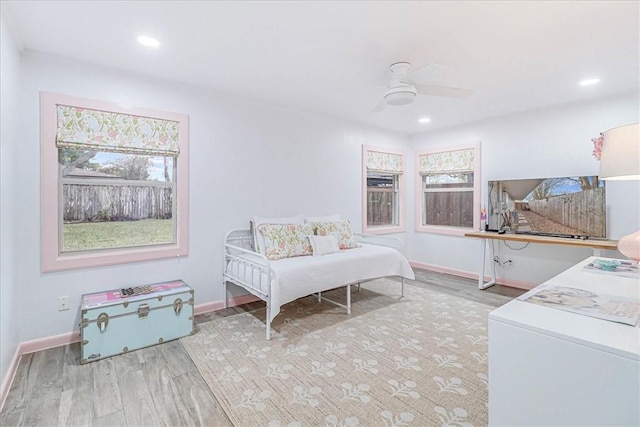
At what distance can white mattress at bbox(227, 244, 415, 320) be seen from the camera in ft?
9.17

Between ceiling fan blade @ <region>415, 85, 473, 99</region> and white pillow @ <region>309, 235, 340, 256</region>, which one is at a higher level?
ceiling fan blade @ <region>415, 85, 473, 99</region>

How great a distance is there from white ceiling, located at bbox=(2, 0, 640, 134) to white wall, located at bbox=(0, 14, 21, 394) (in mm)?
241

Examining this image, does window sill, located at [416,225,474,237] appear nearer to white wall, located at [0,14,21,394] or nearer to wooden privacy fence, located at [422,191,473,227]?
wooden privacy fence, located at [422,191,473,227]

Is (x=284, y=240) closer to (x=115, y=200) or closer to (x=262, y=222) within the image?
(x=262, y=222)

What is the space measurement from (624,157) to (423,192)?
4.09 m

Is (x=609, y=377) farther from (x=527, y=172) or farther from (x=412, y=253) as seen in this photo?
(x=412, y=253)

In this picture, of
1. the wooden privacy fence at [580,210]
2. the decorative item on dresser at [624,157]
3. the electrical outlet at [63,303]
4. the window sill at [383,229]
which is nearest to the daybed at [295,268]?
the window sill at [383,229]

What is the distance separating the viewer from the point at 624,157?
5.13 ft

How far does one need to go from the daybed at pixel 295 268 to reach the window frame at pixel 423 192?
179 centimetres

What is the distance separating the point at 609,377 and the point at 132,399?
235cm

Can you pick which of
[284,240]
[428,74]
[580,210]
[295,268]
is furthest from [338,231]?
[580,210]

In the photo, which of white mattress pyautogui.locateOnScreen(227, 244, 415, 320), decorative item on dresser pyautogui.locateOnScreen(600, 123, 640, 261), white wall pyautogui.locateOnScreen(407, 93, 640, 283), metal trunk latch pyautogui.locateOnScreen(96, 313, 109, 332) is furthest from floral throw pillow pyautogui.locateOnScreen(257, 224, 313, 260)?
white wall pyautogui.locateOnScreen(407, 93, 640, 283)

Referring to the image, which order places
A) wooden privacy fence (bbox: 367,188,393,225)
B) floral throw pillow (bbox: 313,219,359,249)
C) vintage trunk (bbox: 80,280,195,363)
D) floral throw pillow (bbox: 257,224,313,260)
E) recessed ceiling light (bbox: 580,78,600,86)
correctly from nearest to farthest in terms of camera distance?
vintage trunk (bbox: 80,280,195,363)
recessed ceiling light (bbox: 580,78,600,86)
floral throw pillow (bbox: 257,224,313,260)
floral throw pillow (bbox: 313,219,359,249)
wooden privacy fence (bbox: 367,188,393,225)

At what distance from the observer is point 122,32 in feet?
7.41
